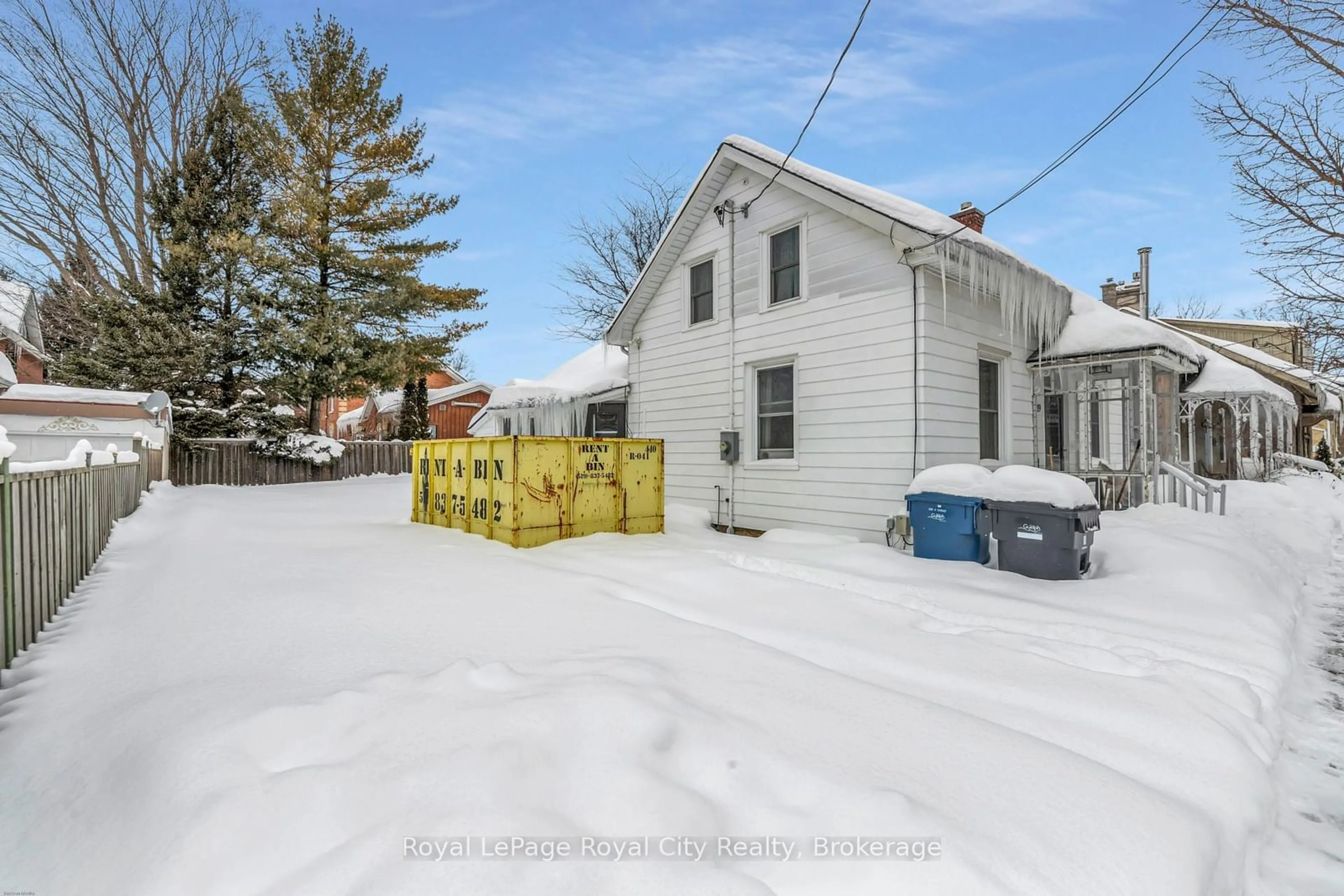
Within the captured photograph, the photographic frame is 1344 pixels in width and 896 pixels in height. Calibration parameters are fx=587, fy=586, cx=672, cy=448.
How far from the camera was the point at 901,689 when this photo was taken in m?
3.02

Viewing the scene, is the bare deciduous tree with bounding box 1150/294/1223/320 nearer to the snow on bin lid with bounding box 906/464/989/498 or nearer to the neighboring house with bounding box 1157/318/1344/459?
the neighboring house with bounding box 1157/318/1344/459

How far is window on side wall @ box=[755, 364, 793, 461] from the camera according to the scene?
8609 mm

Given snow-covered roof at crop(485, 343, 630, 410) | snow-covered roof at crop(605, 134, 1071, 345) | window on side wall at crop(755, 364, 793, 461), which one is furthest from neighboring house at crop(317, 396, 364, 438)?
window on side wall at crop(755, 364, 793, 461)

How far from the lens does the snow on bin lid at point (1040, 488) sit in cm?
553

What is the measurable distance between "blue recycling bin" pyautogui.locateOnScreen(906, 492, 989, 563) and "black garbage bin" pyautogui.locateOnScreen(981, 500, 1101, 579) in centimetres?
20

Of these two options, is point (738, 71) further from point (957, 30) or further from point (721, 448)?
point (721, 448)

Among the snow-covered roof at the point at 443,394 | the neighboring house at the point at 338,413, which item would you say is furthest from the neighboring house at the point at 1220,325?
the neighboring house at the point at 338,413

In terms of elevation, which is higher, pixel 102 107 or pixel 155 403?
pixel 102 107

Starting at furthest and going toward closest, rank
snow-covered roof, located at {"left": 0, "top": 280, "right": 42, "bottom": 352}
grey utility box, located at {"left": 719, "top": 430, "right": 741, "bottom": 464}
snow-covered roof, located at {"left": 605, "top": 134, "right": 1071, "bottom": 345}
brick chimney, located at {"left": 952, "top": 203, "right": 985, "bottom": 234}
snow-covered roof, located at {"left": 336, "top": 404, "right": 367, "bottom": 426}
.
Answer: snow-covered roof, located at {"left": 336, "top": 404, "right": 367, "bottom": 426}
snow-covered roof, located at {"left": 0, "top": 280, "right": 42, "bottom": 352}
brick chimney, located at {"left": 952, "top": 203, "right": 985, "bottom": 234}
grey utility box, located at {"left": 719, "top": 430, "right": 741, "bottom": 464}
snow-covered roof, located at {"left": 605, "top": 134, "right": 1071, "bottom": 345}

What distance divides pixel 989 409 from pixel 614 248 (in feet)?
57.0

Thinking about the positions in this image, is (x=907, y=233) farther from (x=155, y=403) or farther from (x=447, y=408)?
(x=447, y=408)

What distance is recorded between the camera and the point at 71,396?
40.3ft

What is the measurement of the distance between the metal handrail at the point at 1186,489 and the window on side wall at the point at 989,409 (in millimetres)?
3077

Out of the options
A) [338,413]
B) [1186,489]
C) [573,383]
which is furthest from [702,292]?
[338,413]
